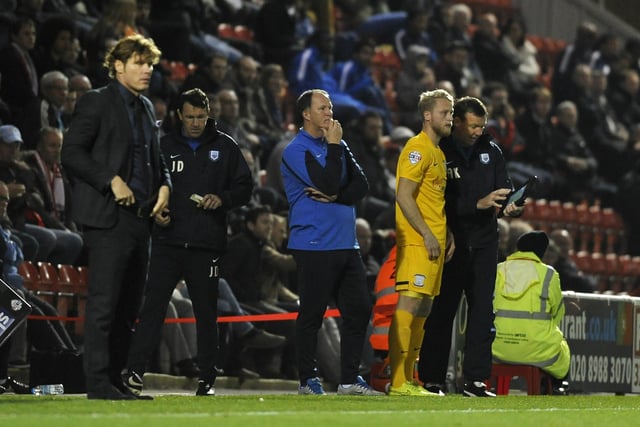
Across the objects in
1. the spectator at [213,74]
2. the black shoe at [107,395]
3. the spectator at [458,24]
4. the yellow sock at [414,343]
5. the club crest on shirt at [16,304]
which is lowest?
the black shoe at [107,395]

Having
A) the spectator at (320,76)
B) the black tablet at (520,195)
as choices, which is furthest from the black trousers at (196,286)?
the spectator at (320,76)

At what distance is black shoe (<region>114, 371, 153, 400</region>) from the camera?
8.91 m

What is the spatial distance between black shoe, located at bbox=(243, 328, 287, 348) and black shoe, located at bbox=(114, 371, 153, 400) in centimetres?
425

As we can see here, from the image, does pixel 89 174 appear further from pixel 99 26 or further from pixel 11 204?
pixel 99 26

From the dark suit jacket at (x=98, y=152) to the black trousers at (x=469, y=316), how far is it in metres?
2.98

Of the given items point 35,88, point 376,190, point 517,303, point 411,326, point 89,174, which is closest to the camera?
point 89,174

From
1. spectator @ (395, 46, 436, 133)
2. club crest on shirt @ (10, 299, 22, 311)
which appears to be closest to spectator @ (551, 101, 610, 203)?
spectator @ (395, 46, 436, 133)

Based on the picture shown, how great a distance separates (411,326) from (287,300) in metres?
4.41

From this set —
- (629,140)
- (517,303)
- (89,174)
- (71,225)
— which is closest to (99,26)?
(71,225)

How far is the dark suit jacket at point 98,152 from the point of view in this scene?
334 inches

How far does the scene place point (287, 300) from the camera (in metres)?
15.1

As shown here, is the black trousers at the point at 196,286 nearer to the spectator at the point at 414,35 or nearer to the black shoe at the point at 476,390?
the black shoe at the point at 476,390

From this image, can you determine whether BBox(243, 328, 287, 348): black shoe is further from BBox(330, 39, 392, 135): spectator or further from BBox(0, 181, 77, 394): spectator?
BBox(330, 39, 392, 135): spectator

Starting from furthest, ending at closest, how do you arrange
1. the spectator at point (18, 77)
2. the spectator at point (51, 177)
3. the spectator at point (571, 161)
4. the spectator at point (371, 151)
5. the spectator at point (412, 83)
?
the spectator at point (571, 161) → the spectator at point (412, 83) → the spectator at point (371, 151) → the spectator at point (18, 77) → the spectator at point (51, 177)
